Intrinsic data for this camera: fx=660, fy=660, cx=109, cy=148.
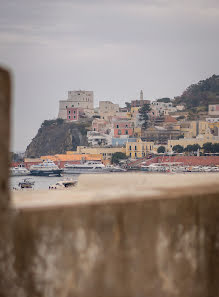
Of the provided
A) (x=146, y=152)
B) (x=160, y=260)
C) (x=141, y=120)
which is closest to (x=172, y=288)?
(x=160, y=260)

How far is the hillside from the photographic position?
7256 centimetres

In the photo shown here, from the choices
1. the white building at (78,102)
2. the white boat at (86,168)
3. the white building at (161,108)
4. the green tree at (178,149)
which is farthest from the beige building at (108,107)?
the white boat at (86,168)

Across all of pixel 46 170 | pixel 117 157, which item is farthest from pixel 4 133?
pixel 117 157

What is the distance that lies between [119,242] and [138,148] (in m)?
63.1

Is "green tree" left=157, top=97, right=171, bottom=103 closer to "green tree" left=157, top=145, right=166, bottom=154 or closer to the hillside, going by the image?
the hillside

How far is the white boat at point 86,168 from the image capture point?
59.2 m

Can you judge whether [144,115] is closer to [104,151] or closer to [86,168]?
[104,151]

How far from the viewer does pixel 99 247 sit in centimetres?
188

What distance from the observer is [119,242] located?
1.92 metres

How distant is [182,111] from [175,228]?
235 ft

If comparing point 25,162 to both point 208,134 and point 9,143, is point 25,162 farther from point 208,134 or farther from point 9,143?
point 9,143

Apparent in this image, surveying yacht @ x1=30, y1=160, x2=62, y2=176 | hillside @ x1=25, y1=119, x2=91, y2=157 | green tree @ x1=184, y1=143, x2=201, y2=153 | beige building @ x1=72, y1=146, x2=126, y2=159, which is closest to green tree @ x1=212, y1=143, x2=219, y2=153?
green tree @ x1=184, y1=143, x2=201, y2=153

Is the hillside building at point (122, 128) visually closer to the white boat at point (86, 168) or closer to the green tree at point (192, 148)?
the white boat at point (86, 168)

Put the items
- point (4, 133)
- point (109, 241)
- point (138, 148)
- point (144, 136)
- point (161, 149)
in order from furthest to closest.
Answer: point (144, 136) < point (138, 148) < point (161, 149) < point (109, 241) < point (4, 133)
